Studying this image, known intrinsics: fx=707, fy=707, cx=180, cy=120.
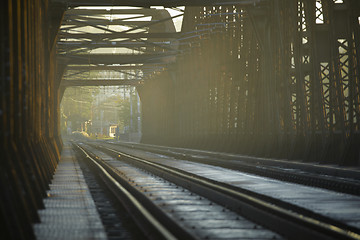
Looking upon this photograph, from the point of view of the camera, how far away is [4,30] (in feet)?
29.6

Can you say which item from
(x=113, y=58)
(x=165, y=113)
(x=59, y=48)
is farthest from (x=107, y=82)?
(x=59, y=48)

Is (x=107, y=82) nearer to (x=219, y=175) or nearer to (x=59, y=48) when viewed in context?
(x=59, y=48)

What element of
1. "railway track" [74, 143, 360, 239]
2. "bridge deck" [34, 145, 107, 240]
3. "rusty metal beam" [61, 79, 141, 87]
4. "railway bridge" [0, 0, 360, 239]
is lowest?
"railway track" [74, 143, 360, 239]

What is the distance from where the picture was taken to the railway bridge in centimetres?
1031

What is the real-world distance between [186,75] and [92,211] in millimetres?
37721

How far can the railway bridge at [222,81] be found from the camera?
10308mm

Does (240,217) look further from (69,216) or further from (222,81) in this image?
(222,81)

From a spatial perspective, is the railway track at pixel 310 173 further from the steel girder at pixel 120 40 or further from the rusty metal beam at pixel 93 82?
the rusty metal beam at pixel 93 82

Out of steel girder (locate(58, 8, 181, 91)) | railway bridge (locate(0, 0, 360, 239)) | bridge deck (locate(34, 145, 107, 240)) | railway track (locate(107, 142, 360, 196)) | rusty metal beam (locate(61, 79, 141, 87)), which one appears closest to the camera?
bridge deck (locate(34, 145, 107, 240))

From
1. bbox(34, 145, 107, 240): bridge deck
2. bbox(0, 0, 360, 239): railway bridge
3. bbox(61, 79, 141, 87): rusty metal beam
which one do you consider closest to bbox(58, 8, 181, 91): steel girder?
bbox(0, 0, 360, 239): railway bridge

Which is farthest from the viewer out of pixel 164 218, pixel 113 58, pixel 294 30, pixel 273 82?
pixel 113 58

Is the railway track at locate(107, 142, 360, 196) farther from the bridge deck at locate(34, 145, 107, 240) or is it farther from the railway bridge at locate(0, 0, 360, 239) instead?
the bridge deck at locate(34, 145, 107, 240)

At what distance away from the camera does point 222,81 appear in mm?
36469

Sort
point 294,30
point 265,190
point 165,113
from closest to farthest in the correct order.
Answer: point 265,190, point 294,30, point 165,113
